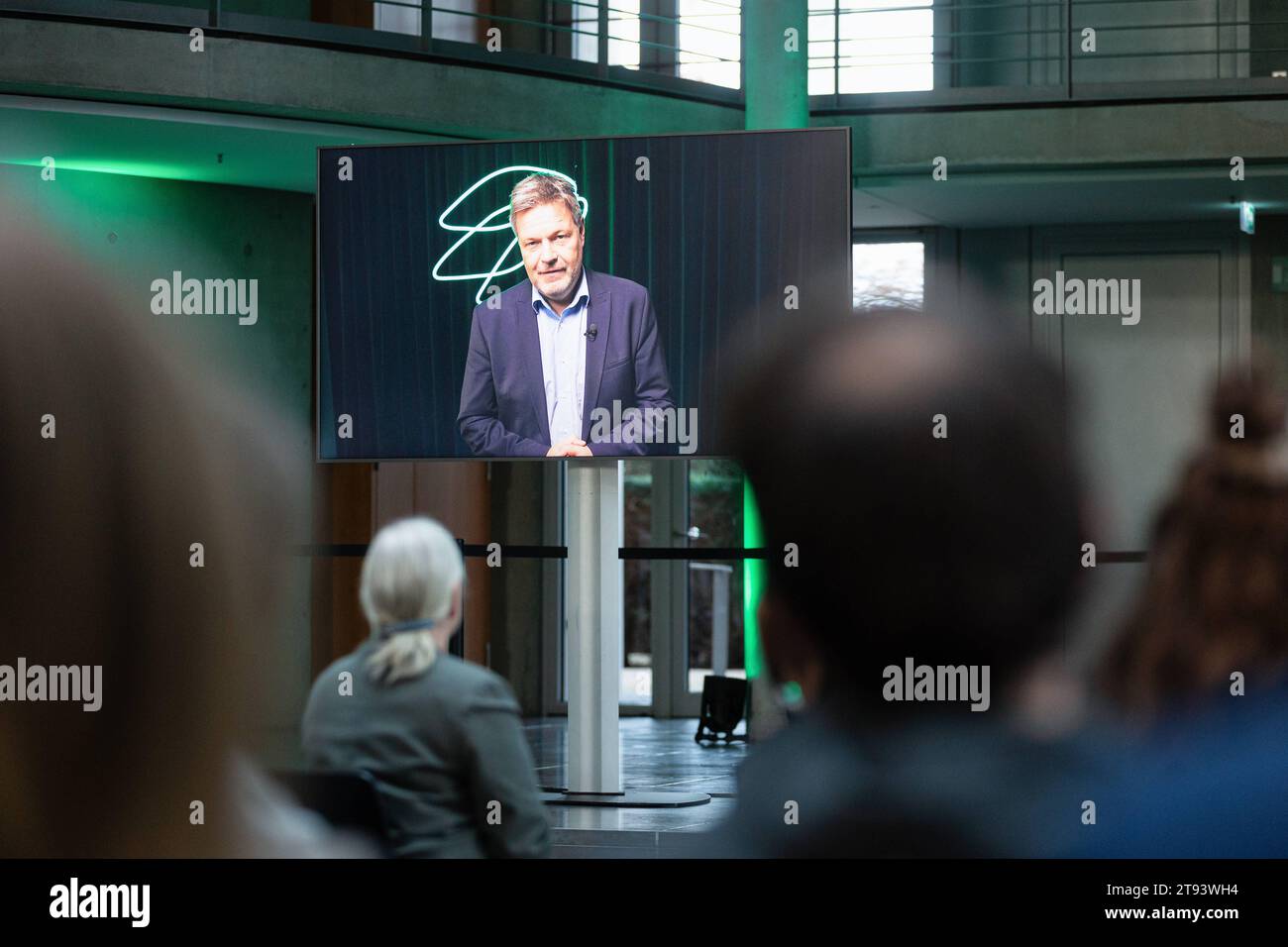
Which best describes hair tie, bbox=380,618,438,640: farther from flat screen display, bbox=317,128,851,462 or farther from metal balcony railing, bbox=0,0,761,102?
Result: metal balcony railing, bbox=0,0,761,102

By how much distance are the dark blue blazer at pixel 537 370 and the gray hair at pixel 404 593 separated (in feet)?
11.6

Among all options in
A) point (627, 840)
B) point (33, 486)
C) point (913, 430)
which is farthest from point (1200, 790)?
point (33, 486)

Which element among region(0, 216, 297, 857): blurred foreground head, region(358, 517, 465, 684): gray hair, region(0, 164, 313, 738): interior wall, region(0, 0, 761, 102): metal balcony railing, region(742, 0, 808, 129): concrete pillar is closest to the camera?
region(358, 517, 465, 684): gray hair

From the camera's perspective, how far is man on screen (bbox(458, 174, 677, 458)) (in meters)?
5.12

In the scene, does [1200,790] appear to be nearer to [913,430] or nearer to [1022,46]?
[913,430]

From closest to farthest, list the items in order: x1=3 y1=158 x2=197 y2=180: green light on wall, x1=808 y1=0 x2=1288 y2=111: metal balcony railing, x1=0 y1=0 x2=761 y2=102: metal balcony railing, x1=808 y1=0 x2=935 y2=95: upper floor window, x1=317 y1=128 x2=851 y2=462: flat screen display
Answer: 1. x1=317 y1=128 x2=851 y2=462: flat screen display
2. x1=0 y1=0 x2=761 y2=102: metal balcony railing
3. x1=3 y1=158 x2=197 y2=180: green light on wall
4. x1=808 y1=0 x2=1288 y2=111: metal balcony railing
5. x1=808 y1=0 x2=935 y2=95: upper floor window

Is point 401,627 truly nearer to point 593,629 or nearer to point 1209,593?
point 1209,593

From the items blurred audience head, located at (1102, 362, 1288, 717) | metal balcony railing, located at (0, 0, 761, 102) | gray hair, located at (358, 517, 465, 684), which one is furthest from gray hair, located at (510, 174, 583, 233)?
blurred audience head, located at (1102, 362, 1288, 717)

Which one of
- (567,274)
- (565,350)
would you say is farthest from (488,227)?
(565,350)

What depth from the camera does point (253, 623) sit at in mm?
6832

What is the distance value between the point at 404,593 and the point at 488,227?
380cm

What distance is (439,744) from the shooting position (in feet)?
5.02

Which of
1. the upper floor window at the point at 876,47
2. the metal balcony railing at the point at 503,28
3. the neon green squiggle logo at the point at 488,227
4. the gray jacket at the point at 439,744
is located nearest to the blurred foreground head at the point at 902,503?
the gray jacket at the point at 439,744
